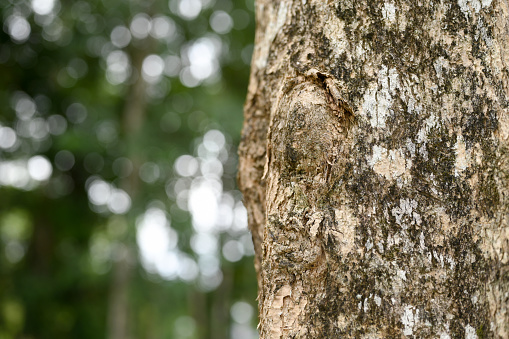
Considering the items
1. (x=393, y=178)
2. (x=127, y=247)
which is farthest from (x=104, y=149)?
(x=393, y=178)

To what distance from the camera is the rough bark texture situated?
135 centimetres

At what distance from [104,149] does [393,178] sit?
25.2ft

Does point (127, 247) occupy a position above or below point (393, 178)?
below

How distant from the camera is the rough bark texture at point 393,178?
1348mm

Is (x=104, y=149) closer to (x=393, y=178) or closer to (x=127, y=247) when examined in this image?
(x=127, y=247)

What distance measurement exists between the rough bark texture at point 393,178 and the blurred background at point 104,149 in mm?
6471

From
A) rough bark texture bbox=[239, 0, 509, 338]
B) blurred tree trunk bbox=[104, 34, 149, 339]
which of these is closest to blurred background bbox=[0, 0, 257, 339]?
blurred tree trunk bbox=[104, 34, 149, 339]

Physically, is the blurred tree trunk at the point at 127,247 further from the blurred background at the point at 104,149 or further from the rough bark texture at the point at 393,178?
the rough bark texture at the point at 393,178

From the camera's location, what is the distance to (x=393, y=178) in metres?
1.39

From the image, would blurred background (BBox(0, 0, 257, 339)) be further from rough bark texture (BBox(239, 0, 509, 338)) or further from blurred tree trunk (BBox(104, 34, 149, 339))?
rough bark texture (BBox(239, 0, 509, 338))

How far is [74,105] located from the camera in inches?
356

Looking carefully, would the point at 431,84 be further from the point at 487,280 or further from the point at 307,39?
the point at 487,280

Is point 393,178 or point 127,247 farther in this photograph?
point 127,247

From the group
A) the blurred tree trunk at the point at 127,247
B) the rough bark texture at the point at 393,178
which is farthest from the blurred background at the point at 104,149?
the rough bark texture at the point at 393,178
